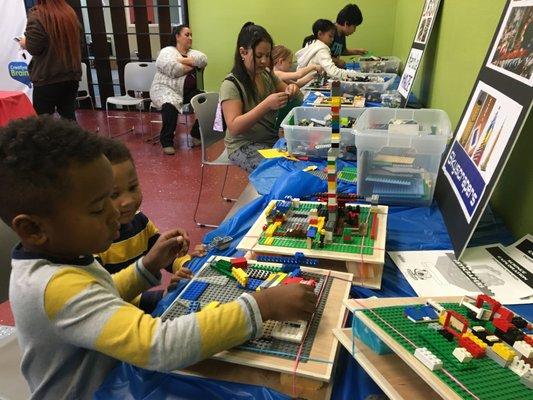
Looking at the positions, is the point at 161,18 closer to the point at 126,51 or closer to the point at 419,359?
the point at 126,51

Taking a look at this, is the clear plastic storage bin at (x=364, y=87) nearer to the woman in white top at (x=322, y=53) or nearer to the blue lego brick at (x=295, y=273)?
the woman in white top at (x=322, y=53)

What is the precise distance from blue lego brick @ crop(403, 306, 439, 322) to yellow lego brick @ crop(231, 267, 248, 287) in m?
0.36

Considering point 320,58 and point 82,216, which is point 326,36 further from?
point 82,216

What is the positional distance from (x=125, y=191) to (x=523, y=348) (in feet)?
3.56

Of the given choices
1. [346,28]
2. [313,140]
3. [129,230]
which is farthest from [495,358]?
[346,28]

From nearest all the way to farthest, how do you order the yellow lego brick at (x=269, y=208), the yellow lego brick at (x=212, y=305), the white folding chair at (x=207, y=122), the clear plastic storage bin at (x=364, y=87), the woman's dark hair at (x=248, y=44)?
1. the yellow lego brick at (x=212, y=305)
2. the yellow lego brick at (x=269, y=208)
3. the woman's dark hair at (x=248, y=44)
4. the white folding chair at (x=207, y=122)
5. the clear plastic storage bin at (x=364, y=87)

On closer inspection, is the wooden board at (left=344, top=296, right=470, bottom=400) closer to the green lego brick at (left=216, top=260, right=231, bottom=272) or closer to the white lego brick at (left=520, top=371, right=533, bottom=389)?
the white lego brick at (left=520, top=371, right=533, bottom=389)

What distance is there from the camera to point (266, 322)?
908 millimetres

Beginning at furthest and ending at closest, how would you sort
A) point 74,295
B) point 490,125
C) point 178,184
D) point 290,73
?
1. point 290,73
2. point 178,184
3. point 490,125
4. point 74,295

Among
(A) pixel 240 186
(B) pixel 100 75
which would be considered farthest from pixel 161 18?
(A) pixel 240 186

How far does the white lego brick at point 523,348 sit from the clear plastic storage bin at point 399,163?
95 centimetres

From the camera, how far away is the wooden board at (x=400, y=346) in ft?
2.14

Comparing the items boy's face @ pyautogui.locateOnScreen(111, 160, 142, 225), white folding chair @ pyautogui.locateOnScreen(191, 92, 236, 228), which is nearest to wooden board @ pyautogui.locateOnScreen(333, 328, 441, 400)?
boy's face @ pyautogui.locateOnScreen(111, 160, 142, 225)

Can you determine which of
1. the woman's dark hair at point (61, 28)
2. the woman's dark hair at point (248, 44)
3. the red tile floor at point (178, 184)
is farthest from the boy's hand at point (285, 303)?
the woman's dark hair at point (61, 28)
